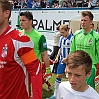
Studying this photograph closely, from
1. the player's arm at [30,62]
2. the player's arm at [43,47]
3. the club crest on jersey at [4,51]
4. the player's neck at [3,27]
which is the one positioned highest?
the player's neck at [3,27]

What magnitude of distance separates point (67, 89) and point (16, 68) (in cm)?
50

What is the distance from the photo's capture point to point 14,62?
2.39 m

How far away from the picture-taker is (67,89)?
2.39 metres

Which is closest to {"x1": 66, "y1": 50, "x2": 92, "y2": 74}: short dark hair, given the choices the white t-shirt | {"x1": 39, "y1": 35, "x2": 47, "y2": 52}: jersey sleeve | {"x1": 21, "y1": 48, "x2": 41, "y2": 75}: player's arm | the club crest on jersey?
the white t-shirt

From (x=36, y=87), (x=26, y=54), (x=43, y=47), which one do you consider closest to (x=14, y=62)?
(x=26, y=54)

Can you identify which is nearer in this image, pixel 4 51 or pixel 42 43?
pixel 4 51

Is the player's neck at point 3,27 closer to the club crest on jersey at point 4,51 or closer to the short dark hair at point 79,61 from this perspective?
the club crest on jersey at point 4,51

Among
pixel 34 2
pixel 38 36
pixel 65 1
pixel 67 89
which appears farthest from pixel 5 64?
pixel 34 2

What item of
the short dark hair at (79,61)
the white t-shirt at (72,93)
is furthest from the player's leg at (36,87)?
the short dark hair at (79,61)

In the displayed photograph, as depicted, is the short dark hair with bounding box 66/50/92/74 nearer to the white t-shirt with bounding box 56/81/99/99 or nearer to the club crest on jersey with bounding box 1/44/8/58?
the white t-shirt with bounding box 56/81/99/99

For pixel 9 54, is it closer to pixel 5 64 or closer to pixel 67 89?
pixel 5 64

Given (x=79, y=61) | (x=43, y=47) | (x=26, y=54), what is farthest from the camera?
(x=43, y=47)

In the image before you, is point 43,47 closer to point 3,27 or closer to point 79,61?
point 3,27

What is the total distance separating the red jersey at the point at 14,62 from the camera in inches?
92.5
